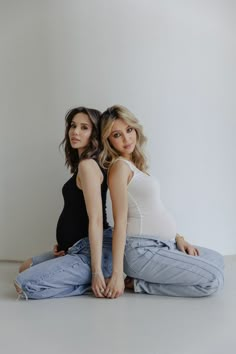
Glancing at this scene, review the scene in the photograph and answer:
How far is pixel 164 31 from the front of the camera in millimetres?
2719

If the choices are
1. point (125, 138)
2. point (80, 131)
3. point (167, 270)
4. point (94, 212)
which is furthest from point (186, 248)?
point (80, 131)

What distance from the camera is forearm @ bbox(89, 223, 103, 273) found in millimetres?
1923

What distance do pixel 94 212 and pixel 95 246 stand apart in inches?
6.2

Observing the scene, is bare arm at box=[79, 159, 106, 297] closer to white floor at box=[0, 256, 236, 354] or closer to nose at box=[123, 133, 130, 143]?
white floor at box=[0, 256, 236, 354]

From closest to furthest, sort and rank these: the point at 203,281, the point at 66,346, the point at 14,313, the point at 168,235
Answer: the point at 66,346
the point at 14,313
the point at 203,281
the point at 168,235

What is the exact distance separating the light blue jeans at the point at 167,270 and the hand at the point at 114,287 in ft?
0.33

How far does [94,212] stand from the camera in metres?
1.97

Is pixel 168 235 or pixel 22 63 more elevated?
pixel 22 63

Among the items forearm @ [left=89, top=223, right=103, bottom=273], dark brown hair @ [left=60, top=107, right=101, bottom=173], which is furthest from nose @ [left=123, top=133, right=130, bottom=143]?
forearm @ [left=89, top=223, right=103, bottom=273]

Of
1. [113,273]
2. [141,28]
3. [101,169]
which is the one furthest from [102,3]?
[113,273]

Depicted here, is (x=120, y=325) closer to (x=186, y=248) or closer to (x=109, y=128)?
(x=186, y=248)

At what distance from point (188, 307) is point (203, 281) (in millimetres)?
159

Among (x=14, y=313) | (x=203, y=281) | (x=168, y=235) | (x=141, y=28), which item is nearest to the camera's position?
(x=14, y=313)

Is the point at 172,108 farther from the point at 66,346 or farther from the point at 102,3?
the point at 66,346
